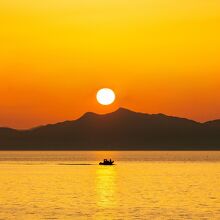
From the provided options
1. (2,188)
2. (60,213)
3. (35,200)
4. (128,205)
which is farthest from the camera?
(2,188)

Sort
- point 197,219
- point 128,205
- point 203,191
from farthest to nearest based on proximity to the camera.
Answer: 1. point 203,191
2. point 128,205
3. point 197,219

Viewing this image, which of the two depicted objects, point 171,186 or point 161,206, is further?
point 171,186

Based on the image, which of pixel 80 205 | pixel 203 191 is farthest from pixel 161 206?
pixel 203 191

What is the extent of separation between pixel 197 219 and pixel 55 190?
198 ft

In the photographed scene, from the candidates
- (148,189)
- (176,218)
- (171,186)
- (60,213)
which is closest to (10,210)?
(60,213)

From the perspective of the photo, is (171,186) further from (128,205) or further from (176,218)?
(176,218)

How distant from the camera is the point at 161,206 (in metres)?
114

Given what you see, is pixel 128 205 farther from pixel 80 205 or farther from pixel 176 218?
pixel 176 218

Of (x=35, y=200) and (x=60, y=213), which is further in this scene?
(x=35, y=200)

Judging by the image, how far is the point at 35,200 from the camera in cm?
12556

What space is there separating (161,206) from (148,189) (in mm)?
40042

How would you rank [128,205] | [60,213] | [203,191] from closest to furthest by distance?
[60,213] < [128,205] < [203,191]

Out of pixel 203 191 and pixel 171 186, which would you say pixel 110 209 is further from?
pixel 171 186

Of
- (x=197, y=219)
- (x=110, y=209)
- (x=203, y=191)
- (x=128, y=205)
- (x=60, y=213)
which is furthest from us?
(x=203, y=191)
